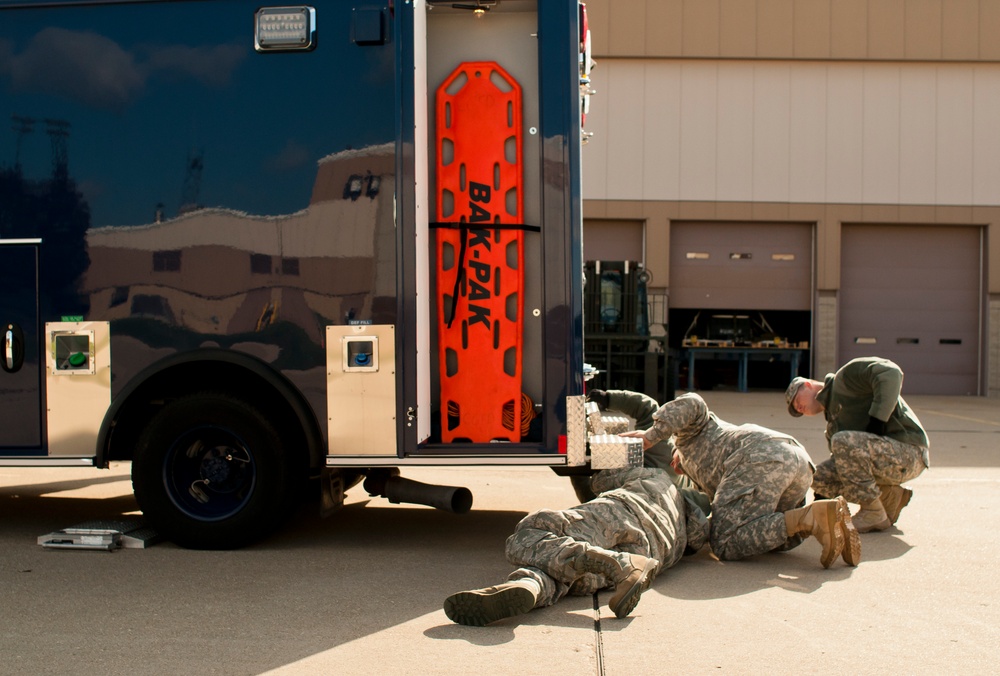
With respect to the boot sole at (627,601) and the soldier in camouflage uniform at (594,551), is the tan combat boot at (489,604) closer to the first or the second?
the soldier in camouflage uniform at (594,551)

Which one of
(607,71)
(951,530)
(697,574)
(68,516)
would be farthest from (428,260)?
(607,71)

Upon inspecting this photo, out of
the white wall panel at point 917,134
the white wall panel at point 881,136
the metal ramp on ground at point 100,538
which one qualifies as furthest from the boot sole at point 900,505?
the white wall panel at point 917,134

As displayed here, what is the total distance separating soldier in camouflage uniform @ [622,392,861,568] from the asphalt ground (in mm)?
168

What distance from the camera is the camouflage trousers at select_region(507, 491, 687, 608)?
463cm

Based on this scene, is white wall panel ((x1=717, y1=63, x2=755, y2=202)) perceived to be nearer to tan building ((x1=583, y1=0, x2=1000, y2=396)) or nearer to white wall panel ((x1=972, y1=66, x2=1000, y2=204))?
tan building ((x1=583, y1=0, x2=1000, y2=396))

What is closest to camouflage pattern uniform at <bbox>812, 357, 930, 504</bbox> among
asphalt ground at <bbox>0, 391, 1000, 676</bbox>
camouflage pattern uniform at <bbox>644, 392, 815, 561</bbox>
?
asphalt ground at <bbox>0, 391, 1000, 676</bbox>

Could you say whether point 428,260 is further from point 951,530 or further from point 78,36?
point 951,530

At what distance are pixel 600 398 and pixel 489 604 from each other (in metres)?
2.63

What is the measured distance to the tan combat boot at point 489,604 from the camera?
14.1ft

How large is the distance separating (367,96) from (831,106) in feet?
57.2

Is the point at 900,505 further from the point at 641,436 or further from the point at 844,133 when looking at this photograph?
the point at 844,133

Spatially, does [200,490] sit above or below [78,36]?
below

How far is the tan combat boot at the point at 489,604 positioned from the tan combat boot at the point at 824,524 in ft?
5.87

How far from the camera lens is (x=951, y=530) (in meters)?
6.71
